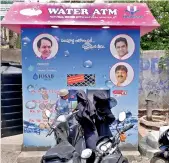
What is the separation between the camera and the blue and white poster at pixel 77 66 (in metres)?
5.83

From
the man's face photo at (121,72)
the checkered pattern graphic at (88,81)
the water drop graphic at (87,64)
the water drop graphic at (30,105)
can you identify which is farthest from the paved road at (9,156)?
the man's face photo at (121,72)

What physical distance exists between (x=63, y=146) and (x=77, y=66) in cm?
270

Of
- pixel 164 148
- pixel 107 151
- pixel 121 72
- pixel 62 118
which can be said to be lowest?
pixel 164 148

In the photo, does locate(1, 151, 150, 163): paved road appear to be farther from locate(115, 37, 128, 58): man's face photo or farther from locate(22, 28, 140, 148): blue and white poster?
locate(115, 37, 128, 58): man's face photo

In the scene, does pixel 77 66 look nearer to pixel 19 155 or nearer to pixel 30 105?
pixel 30 105

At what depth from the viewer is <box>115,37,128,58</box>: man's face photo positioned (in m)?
5.85

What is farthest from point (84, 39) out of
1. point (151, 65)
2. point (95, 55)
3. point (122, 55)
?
point (151, 65)

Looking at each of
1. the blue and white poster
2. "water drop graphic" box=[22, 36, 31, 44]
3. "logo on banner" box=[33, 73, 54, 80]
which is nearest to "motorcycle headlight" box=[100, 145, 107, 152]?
the blue and white poster

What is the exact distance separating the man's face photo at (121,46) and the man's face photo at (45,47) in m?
1.13

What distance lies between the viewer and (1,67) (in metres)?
7.75

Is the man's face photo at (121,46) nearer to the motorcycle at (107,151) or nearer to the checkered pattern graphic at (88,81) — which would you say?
the checkered pattern graphic at (88,81)

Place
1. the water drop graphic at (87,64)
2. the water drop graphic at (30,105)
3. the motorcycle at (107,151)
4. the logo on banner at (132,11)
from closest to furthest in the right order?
1. the motorcycle at (107,151)
2. the logo on banner at (132,11)
3. the water drop graphic at (87,64)
4. the water drop graphic at (30,105)

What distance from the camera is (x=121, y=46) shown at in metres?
5.87

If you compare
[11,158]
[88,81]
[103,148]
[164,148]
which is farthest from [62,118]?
[11,158]
